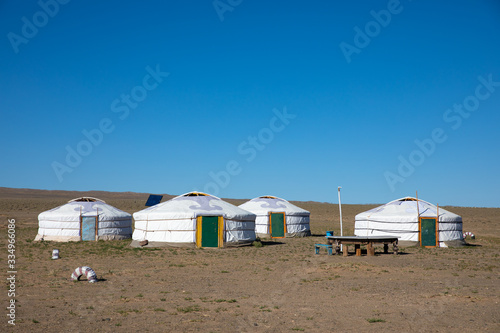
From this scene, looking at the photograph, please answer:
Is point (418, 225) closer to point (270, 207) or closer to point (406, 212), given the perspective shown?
point (406, 212)

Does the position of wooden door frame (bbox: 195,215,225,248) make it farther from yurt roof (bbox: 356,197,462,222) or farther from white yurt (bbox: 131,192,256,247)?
yurt roof (bbox: 356,197,462,222)

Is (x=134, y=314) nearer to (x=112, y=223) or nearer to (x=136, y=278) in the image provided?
(x=136, y=278)

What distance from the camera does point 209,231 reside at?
68.2 feet

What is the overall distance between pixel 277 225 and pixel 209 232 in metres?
7.92

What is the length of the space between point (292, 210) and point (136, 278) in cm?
1652

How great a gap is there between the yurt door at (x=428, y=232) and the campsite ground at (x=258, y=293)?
3.16 meters

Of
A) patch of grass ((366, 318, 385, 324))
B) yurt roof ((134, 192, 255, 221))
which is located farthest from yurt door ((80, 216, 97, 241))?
patch of grass ((366, 318, 385, 324))

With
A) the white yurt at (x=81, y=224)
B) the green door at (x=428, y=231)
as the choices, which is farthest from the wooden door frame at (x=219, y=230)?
the green door at (x=428, y=231)

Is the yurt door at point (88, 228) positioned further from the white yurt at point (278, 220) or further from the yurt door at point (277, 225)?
the yurt door at point (277, 225)

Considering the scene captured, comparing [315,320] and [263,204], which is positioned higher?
[263,204]

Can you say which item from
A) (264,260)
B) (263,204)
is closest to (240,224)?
(264,260)

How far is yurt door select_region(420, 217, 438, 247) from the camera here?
2167 centimetres

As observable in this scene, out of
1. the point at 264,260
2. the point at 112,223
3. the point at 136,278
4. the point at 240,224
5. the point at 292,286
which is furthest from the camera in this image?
the point at 112,223

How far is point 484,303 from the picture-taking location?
941 centimetres
